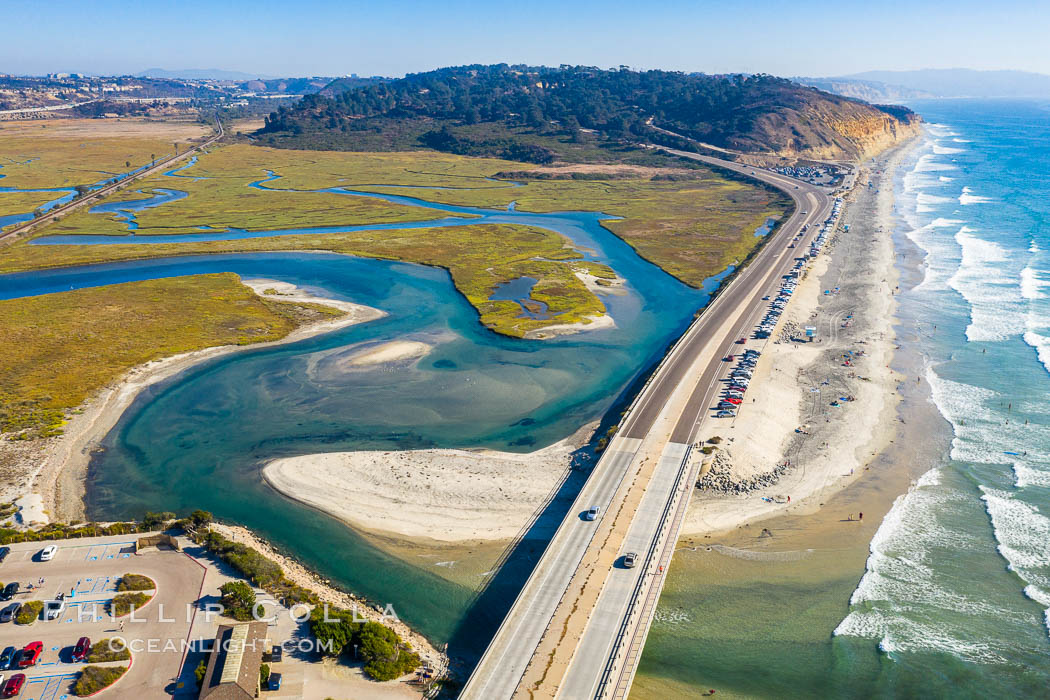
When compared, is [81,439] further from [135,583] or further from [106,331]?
[106,331]

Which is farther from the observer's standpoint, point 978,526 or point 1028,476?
point 1028,476

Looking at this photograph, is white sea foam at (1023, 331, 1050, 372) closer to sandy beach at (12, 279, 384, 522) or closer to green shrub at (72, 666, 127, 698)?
sandy beach at (12, 279, 384, 522)

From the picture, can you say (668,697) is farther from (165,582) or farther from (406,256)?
(406,256)

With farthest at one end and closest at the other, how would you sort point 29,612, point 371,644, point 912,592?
point 912,592 → point 29,612 → point 371,644

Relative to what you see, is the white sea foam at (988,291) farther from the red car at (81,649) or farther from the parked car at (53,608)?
the parked car at (53,608)

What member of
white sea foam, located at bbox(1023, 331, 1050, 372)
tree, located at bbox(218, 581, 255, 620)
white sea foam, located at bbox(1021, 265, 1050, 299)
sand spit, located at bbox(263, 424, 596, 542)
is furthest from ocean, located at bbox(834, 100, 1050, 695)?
tree, located at bbox(218, 581, 255, 620)

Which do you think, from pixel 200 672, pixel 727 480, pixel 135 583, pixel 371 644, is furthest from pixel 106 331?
pixel 727 480

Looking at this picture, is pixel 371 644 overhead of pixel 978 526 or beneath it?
overhead
